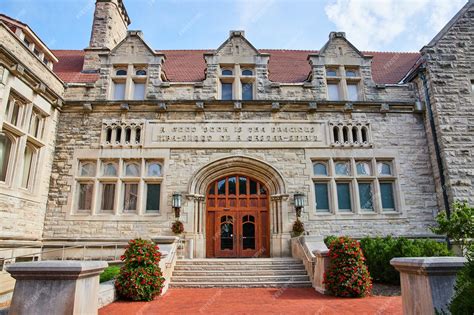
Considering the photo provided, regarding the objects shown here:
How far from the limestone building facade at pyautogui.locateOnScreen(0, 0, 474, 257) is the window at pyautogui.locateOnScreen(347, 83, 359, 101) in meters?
0.06

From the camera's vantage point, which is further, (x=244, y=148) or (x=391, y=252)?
(x=244, y=148)

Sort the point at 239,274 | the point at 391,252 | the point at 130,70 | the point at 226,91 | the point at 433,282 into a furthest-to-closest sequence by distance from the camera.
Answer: the point at 226,91 < the point at 130,70 < the point at 239,274 < the point at 391,252 < the point at 433,282

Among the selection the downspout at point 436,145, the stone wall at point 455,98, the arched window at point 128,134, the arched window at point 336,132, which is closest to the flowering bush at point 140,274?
the arched window at point 128,134

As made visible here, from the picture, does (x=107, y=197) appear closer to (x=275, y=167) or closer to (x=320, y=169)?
(x=275, y=167)

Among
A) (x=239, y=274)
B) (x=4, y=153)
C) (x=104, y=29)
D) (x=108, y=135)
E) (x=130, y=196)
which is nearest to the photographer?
(x=239, y=274)

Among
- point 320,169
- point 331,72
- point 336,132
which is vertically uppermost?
point 331,72

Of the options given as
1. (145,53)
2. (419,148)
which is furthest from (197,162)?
(419,148)

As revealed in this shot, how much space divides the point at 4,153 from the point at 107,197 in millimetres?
3434

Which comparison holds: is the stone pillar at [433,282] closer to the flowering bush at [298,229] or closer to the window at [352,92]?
the flowering bush at [298,229]

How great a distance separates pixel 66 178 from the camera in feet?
37.2

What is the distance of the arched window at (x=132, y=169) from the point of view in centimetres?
1168

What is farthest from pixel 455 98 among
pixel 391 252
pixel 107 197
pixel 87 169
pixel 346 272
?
pixel 87 169

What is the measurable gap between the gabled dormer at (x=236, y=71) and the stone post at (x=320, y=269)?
6.91 meters

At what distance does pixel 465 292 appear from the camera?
2.57 metres
